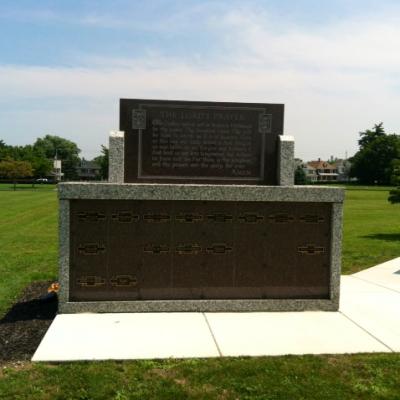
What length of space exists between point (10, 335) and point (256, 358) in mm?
3025

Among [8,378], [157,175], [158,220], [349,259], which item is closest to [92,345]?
[8,378]

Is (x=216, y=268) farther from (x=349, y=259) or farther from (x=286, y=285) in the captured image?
(x=349, y=259)

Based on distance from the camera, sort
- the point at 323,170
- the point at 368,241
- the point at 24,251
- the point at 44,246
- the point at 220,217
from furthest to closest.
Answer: the point at 323,170 → the point at 368,241 → the point at 44,246 → the point at 24,251 → the point at 220,217

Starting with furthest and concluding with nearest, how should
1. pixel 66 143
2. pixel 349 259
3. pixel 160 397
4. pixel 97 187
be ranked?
1. pixel 66 143
2. pixel 349 259
3. pixel 97 187
4. pixel 160 397

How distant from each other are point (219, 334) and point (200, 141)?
2772 mm

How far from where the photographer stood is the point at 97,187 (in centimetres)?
695

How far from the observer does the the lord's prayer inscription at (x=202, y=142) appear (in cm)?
736

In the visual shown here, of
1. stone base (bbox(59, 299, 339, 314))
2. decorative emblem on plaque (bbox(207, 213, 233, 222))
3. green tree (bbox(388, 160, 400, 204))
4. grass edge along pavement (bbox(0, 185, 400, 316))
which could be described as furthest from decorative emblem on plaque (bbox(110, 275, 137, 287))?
green tree (bbox(388, 160, 400, 204))

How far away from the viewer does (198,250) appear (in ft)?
24.0

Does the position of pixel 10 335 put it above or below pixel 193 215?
below

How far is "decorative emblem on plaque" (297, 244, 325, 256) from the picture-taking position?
24.6 feet

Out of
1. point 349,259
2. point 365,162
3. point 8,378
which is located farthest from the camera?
point 365,162

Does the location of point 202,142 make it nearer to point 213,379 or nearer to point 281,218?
point 281,218

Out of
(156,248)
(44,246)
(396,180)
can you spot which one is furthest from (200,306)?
(396,180)
